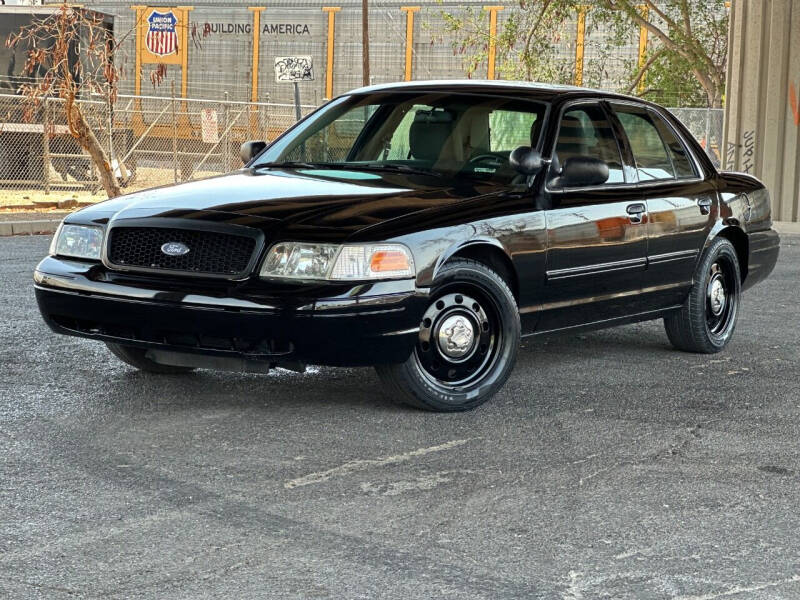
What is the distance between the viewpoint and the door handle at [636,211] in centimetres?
716

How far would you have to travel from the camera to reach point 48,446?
17.7ft

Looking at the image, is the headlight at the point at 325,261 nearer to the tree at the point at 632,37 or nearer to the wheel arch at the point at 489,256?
the wheel arch at the point at 489,256

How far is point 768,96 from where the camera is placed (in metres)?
18.8

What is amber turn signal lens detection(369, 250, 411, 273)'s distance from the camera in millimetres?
5711

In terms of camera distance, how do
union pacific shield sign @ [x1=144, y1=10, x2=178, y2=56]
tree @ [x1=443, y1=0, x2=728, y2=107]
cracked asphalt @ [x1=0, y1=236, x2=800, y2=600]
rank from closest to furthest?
cracked asphalt @ [x1=0, y1=236, x2=800, y2=600], tree @ [x1=443, y1=0, x2=728, y2=107], union pacific shield sign @ [x1=144, y1=10, x2=178, y2=56]

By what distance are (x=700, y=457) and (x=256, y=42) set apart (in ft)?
88.3

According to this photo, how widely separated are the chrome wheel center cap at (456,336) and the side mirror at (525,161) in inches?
33.6

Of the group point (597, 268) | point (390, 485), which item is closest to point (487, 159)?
point (597, 268)

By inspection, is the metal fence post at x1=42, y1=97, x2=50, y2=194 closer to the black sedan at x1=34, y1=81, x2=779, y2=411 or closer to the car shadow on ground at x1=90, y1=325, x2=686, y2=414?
the black sedan at x1=34, y1=81, x2=779, y2=411

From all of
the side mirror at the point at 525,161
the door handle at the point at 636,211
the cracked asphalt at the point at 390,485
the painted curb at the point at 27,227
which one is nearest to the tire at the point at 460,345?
the cracked asphalt at the point at 390,485

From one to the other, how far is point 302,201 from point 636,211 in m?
2.05

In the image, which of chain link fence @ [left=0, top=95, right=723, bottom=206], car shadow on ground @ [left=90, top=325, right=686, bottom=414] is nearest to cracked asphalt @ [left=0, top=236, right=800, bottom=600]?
car shadow on ground @ [left=90, top=325, right=686, bottom=414]

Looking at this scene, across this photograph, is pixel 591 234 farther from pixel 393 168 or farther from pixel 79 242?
pixel 79 242

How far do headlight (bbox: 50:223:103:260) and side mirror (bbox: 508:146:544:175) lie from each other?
197 centimetres
